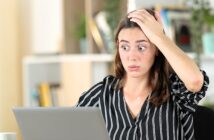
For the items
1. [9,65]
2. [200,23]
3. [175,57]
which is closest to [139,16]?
[175,57]

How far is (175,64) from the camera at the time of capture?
1.72m

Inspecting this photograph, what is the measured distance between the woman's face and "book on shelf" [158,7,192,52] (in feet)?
4.34

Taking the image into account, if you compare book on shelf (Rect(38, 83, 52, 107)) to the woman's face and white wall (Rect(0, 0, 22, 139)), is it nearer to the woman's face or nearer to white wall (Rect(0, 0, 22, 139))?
white wall (Rect(0, 0, 22, 139))

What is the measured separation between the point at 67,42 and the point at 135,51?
79.4 inches

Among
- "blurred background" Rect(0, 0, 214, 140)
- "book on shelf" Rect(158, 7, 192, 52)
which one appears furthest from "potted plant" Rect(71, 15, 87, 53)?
"book on shelf" Rect(158, 7, 192, 52)

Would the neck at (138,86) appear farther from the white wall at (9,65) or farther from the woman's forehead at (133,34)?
the white wall at (9,65)

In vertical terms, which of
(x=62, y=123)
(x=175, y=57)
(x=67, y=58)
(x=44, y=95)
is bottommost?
(x=44, y=95)

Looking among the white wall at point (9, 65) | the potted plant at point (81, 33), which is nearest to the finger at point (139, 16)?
the potted plant at point (81, 33)

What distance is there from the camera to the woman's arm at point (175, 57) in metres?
1.71

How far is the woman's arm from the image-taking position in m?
1.71

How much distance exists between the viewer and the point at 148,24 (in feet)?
5.71

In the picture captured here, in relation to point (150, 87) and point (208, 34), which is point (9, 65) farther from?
point (150, 87)

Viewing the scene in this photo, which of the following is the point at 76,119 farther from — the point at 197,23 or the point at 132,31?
the point at 197,23

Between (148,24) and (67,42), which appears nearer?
(148,24)
